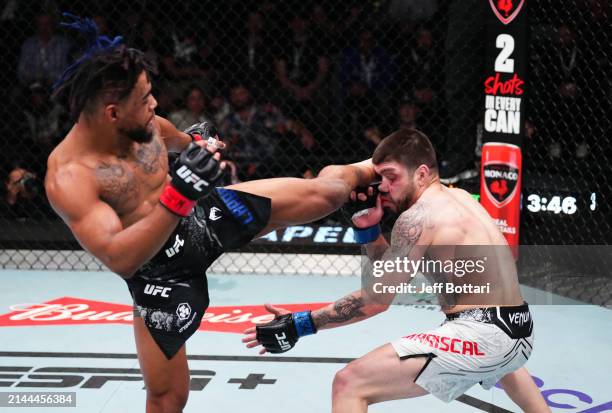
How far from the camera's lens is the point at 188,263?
85.5 inches

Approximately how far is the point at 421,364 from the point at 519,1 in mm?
3004

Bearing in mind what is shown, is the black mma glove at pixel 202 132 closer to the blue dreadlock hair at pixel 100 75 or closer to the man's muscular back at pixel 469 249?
the blue dreadlock hair at pixel 100 75

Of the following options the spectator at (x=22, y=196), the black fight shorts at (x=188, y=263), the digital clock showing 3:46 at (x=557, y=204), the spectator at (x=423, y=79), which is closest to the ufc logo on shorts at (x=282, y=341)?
the black fight shorts at (x=188, y=263)

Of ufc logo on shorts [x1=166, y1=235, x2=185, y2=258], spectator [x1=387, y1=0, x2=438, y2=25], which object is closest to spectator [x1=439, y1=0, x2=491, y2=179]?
spectator [x1=387, y1=0, x2=438, y2=25]

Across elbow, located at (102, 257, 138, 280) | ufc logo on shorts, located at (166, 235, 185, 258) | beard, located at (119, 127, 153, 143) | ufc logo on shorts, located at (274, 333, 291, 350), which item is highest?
beard, located at (119, 127, 153, 143)

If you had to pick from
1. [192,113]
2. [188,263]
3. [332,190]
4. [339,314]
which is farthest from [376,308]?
[192,113]

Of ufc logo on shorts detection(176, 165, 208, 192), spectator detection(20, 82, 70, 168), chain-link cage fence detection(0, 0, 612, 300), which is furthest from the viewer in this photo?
spectator detection(20, 82, 70, 168)

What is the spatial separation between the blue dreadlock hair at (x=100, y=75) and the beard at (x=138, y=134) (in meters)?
0.09

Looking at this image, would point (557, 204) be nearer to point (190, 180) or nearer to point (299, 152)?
point (299, 152)

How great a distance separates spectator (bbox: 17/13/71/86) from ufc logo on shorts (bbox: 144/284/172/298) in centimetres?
391

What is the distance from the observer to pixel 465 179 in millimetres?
4766

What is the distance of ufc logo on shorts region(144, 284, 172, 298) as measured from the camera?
7.06 ft

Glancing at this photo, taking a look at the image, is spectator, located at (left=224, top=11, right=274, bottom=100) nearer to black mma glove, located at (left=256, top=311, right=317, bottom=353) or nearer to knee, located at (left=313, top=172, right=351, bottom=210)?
knee, located at (left=313, top=172, right=351, bottom=210)

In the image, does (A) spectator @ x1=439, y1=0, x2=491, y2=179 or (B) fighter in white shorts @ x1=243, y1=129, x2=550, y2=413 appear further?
(A) spectator @ x1=439, y1=0, x2=491, y2=179
